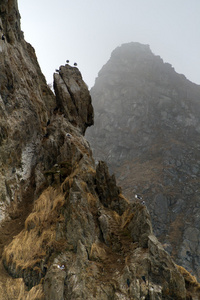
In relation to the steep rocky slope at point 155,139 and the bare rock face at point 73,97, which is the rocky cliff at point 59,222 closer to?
the bare rock face at point 73,97

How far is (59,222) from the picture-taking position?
888cm

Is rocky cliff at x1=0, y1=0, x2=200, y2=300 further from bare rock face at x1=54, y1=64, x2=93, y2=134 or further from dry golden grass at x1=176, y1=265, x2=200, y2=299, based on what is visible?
bare rock face at x1=54, y1=64, x2=93, y2=134

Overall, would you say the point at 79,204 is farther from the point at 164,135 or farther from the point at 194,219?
the point at 164,135

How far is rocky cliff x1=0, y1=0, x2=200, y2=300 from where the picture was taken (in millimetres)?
7164

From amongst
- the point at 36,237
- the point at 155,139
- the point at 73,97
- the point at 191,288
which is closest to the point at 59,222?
the point at 36,237

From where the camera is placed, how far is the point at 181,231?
3412cm

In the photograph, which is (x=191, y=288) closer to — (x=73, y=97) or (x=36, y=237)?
(x=36, y=237)

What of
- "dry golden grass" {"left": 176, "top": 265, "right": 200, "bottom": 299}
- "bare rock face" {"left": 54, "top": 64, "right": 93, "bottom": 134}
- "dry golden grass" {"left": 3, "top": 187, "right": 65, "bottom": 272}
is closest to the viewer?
"dry golden grass" {"left": 176, "top": 265, "right": 200, "bottom": 299}

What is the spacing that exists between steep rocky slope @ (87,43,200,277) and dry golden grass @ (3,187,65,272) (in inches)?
1032

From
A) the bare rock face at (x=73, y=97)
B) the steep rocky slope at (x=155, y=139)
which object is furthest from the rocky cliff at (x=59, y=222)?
the steep rocky slope at (x=155, y=139)

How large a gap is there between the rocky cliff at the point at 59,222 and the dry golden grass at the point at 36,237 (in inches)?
1.5

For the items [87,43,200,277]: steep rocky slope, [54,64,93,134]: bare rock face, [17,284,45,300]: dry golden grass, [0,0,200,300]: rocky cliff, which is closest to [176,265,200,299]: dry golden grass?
[0,0,200,300]: rocky cliff

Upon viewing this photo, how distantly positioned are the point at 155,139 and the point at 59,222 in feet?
170

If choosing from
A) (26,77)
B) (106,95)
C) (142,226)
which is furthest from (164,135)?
(142,226)
